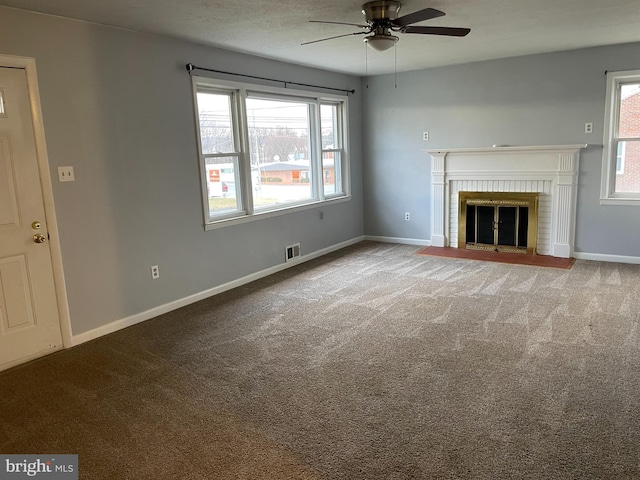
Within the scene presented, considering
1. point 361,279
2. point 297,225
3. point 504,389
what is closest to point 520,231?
point 361,279

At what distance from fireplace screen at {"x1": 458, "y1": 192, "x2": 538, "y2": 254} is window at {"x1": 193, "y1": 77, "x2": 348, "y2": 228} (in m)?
1.75

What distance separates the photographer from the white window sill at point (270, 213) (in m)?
4.64

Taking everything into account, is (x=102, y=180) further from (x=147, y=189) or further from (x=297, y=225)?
(x=297, y=225)

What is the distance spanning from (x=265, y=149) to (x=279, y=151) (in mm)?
262

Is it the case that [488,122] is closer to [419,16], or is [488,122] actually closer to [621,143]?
[621,143]

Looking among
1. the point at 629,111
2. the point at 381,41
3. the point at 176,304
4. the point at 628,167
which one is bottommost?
the point at 176,304

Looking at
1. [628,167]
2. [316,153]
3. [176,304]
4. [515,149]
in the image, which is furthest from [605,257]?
[176,304]

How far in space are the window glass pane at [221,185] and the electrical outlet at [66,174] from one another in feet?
4.41

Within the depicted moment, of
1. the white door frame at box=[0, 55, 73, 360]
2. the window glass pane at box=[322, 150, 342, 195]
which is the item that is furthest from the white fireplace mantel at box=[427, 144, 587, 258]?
the white door frame at box=[0, 55, 73, 360]

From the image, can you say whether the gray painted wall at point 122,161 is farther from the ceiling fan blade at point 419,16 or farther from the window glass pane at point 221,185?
the ceiling fan blade at point 419,16

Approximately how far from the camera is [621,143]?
519 centimetres

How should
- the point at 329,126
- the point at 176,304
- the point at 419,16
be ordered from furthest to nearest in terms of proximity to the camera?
the point at 329,126, the point at 176,304, the point at 419,16

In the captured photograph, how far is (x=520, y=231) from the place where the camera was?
5.80 m

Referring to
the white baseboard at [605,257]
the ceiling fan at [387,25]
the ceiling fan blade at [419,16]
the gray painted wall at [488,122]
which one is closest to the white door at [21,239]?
the ceiling fan at [387,25]
